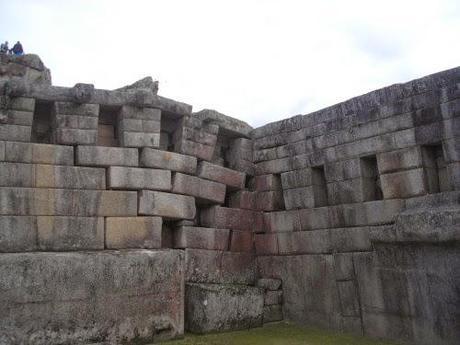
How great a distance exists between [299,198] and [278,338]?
2.61m

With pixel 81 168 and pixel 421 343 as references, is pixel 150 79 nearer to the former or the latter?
pixel 81 168

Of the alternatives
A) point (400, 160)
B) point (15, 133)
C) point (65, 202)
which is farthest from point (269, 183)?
point (15, 133)

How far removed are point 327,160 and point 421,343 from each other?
334 centimetres

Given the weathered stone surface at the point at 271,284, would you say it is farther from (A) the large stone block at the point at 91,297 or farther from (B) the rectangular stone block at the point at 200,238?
(A) the large stone block at the point at 91,297

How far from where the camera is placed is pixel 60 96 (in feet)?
23.6

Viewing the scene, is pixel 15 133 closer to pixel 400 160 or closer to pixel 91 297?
pixel 91 297

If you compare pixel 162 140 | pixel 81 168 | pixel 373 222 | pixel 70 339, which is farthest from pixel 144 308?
pixel 373 222

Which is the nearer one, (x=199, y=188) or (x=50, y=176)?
(x=50, y=176)

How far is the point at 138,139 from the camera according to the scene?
7605 millimetres

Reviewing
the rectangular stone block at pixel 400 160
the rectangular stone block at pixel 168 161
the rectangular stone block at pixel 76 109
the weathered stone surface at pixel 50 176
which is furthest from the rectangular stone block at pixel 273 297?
the rectangular stone block at pixel 76 109

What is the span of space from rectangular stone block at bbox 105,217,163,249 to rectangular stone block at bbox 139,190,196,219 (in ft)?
0.46

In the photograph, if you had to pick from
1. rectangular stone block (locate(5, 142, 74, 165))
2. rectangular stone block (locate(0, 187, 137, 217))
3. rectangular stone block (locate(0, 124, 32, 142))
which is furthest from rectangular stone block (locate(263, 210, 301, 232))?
rectangular stone block (locate(0, 124, 32, 142))

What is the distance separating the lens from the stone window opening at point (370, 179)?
25.9 ft

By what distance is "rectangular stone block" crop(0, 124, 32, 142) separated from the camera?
6754 mm
